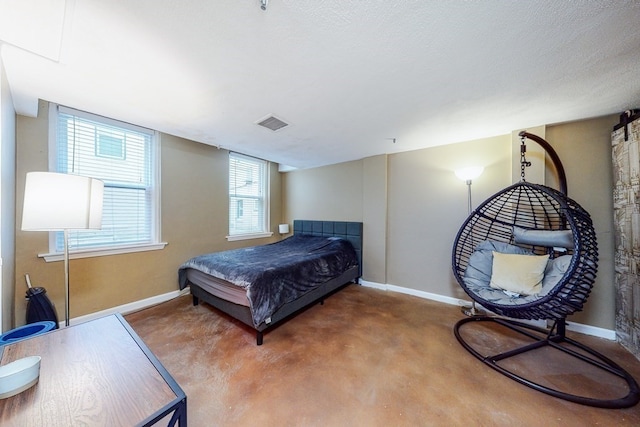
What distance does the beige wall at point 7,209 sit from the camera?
1.52m

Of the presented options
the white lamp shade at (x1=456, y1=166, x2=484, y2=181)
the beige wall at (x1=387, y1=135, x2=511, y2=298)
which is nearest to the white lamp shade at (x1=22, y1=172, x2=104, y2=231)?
the beige wall at (x1=387, y1=135, x2=511, y2=298)

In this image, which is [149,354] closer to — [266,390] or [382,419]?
[266,390]

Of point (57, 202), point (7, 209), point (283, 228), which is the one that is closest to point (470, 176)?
point (283, 228)

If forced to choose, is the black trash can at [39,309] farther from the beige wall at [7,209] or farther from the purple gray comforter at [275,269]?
the purple gray comforter at [275,269]

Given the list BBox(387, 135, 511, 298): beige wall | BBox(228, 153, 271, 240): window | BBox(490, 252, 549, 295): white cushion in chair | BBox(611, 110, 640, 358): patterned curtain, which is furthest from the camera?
BBox(228, 153, 271, 240): window

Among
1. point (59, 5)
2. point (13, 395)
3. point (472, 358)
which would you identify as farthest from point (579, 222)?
point (59, 5)

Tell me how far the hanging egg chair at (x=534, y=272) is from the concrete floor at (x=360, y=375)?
0.27 feet

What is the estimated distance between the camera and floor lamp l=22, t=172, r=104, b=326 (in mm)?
1333

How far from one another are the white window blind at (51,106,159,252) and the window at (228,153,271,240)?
46.7 inches

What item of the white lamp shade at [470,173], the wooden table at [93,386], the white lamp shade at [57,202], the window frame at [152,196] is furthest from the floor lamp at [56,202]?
the white lamp shade at [470,173]

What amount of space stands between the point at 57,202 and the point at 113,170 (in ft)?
4.99

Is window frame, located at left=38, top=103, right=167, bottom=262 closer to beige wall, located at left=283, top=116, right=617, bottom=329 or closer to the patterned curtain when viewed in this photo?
beige wall, located at left=283, top=116, right=617, bottom=329

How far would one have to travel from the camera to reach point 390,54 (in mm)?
1394

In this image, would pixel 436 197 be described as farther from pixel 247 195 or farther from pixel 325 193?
pixel 247 195
